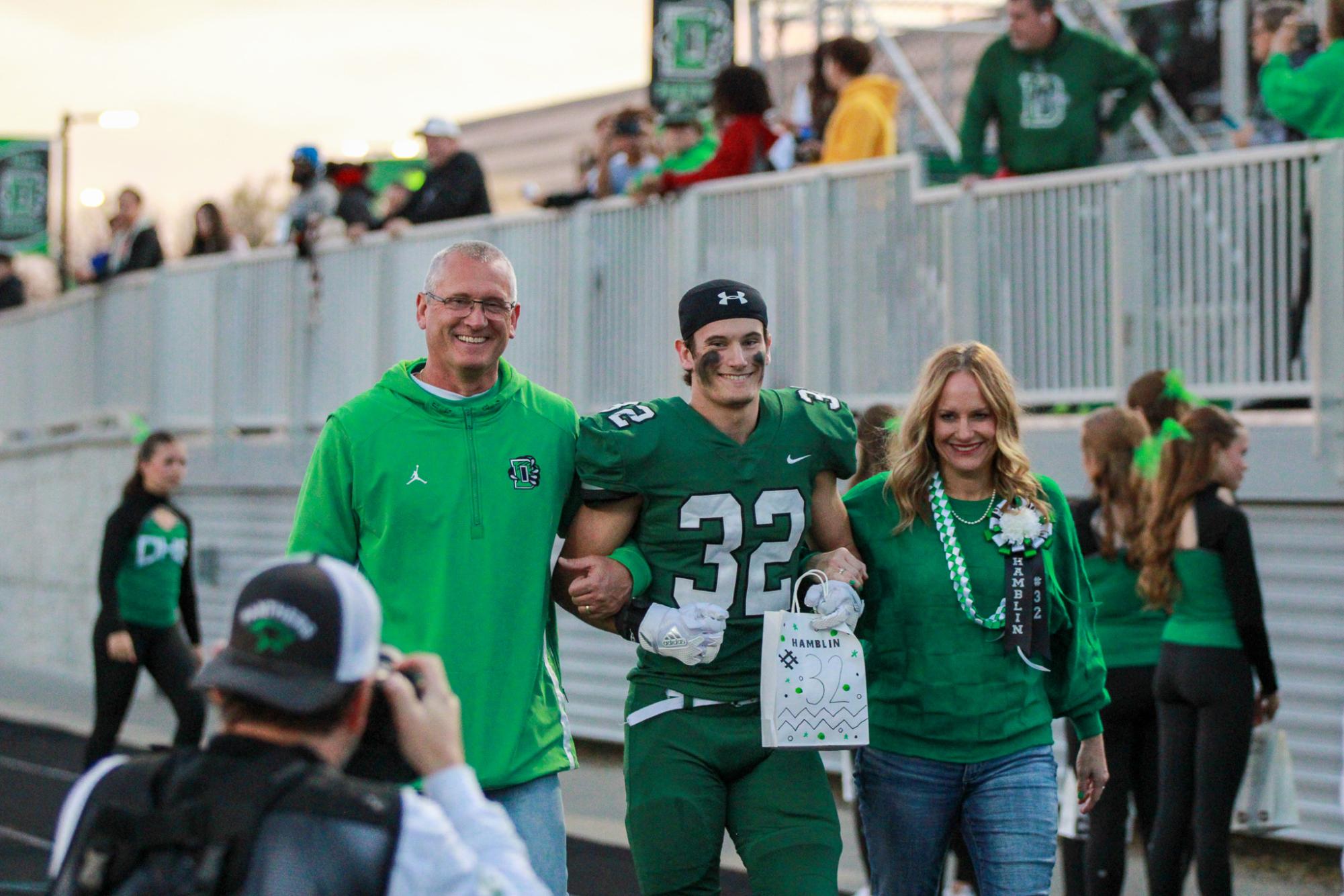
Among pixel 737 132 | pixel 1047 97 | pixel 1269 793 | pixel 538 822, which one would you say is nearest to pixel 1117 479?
pixel 1269 793

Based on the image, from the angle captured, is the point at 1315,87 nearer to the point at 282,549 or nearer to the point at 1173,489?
the point at 1173,489

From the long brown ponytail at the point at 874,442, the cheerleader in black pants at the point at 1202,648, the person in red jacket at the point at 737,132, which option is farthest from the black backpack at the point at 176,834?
the person in red jacket at the point at 737,132

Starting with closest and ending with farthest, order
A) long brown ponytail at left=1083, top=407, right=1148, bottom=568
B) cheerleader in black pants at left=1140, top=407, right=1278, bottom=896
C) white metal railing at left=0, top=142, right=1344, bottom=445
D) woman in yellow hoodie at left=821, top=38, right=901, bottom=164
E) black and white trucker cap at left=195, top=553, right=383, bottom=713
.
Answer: black and white trucker cap at left=195, top=553, right=383, bottom=713, cheerleader in black pants at left=1140, top=407, right=1278, bottom=896, long brown ponytail at left=1083, top=407, right=1148, bottom=568, white metal railing at left=0, top=142, right=1344, bottom=445, woman in yellow hoodie at left=821, top=38, right=901, bottom=164

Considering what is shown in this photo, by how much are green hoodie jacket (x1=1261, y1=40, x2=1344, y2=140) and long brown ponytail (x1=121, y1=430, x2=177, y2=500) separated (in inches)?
254

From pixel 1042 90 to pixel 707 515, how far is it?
20.8ft

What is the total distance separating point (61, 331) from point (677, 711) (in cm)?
1720

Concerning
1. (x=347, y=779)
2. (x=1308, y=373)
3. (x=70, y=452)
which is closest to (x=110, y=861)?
(x=347, y=779)

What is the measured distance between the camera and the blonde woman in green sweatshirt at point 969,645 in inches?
206

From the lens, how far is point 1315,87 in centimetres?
927

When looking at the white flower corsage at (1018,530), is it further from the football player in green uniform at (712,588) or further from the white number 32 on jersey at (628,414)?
the white number 32 on jersey at (628,414)

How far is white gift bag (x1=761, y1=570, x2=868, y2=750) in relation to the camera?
493 cm

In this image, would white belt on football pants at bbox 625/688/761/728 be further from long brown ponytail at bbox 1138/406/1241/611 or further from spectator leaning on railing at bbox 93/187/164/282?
spectator leaning on railing at bbox 93/187/164/282

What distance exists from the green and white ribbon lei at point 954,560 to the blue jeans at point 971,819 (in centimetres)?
40

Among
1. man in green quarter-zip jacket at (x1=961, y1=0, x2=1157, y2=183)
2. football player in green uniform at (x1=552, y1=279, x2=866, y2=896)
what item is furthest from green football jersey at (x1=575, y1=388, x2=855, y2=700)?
man in green quarter-zip jacket at (x1=961, y1=0, x2=1157, y2=183)
